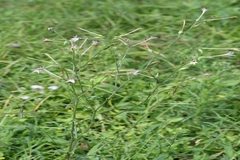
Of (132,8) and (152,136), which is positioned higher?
(132,8)

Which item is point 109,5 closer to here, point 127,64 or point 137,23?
point 137,23

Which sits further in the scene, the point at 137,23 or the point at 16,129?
the point at 137,23

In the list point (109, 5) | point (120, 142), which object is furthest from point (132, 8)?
point (120, 142)

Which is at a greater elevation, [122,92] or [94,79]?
[94,79]

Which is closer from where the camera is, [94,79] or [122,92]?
[94,79]

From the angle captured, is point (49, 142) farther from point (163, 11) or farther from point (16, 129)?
point (163, 11)

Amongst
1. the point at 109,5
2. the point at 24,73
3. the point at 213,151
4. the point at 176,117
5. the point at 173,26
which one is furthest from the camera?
the point at 109,5

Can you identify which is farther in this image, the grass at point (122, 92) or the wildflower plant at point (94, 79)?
the grass at point (122, 92)

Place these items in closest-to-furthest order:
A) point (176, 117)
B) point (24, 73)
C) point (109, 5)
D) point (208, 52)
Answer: point (176, 117), point (24, 73), point (208, 52), point (109, 5)
